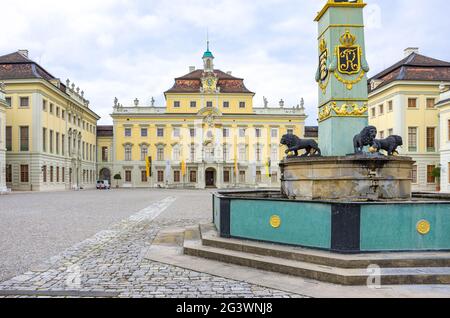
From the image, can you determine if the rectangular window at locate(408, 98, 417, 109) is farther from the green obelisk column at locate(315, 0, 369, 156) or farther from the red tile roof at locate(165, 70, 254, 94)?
the green obelisk column at locate(315, 0, 369, 156)

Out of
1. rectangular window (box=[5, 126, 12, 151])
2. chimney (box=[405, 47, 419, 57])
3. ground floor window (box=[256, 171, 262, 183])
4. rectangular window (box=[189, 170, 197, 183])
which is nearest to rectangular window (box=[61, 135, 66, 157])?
rectangular window (box=[5, 126, 12, 151])

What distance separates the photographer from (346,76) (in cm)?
859

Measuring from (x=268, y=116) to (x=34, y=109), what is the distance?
33.9 m

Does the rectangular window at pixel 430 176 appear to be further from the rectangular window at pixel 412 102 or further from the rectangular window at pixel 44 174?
the rectangular window at pixel 44 174

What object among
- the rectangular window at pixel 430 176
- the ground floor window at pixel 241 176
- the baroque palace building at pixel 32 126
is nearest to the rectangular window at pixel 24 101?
the baroque palace building at pixel 32 126

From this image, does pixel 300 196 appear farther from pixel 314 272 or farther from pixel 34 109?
pixel 34 109

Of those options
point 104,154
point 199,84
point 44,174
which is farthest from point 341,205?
point 104,154

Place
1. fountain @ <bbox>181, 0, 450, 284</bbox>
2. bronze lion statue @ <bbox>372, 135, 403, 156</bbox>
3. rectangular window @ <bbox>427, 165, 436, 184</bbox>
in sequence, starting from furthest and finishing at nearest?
rectangular window @ <bbox>427, 165, 436, 184</bbox> → bronze lion statue @ <bbox>372, 135, 403, 156</bbox> → fountain @ <bbox>181, 0, 450, 284</bbox>

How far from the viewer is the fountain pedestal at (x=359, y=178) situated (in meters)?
7.72

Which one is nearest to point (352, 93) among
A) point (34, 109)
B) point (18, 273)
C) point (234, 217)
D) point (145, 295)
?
point (234, 217)

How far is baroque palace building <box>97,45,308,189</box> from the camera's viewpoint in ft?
200

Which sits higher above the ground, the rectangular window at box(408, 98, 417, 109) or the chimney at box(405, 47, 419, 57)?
the chimney at box(405, 47, 419, 57)

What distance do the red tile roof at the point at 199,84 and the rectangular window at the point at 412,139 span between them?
26399 millimetres

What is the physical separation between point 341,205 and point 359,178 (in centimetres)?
204
